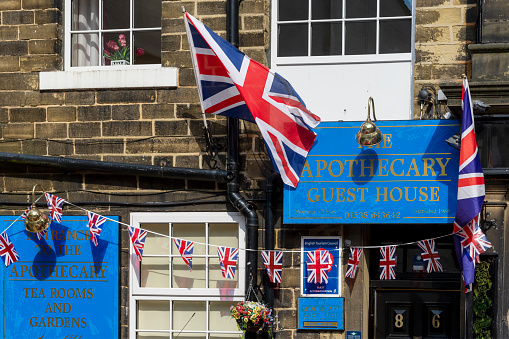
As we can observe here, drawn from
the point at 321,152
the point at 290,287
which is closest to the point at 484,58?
the point at 321,152

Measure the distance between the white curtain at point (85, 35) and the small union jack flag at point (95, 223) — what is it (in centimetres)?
188

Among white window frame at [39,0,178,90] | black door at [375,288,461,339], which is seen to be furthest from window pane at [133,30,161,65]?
black door at [375,288,461,339]

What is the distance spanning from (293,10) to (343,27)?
61 centimetres

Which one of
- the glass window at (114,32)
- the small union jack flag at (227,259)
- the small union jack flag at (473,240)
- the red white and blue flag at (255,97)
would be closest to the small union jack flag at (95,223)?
the small union jack flag at (227,259)

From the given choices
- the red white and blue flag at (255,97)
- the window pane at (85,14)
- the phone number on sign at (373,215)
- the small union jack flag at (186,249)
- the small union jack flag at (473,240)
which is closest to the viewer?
the small union jack flag at (473,240)

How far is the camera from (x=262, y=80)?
7633 millimetres

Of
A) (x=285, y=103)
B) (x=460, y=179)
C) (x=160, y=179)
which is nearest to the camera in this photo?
(x=460, y=179)

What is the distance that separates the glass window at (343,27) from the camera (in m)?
8.23

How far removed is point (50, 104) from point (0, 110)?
613 millimetres

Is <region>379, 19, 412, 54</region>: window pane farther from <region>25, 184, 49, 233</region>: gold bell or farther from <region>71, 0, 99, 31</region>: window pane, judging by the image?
<region>25, 184, 49, 233</region>: gold bell

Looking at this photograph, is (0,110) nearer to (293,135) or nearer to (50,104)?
(50,104)

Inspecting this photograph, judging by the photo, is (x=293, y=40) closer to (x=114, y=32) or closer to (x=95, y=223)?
(x=114, y=32)

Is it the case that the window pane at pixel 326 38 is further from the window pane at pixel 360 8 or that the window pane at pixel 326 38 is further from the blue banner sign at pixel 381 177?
the blue banner sign at pixel 381 177

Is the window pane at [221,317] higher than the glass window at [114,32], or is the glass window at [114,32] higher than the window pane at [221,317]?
the glass window at [114,32]
